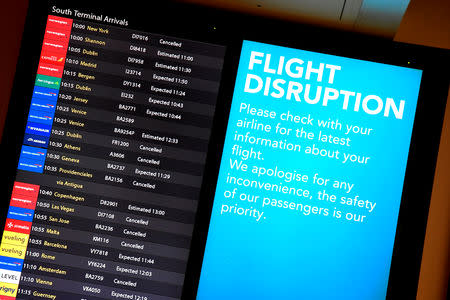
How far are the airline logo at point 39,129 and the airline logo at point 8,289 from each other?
733 mm

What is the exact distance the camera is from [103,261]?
2807mm

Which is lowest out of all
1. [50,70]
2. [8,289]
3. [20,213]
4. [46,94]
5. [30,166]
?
[8,289]

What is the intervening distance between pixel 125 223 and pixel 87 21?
102 centimetres

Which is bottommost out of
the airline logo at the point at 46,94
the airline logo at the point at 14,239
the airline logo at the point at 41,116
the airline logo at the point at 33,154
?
the airline logo at the point at 14,239

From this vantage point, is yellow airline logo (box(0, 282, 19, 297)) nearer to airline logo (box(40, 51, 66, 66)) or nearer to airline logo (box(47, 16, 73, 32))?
airline logo (box(40, 51, 66, 66))

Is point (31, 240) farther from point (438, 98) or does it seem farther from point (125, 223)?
point (438, 98)

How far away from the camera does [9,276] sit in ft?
9.21

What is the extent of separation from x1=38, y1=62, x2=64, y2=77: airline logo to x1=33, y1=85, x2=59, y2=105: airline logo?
0.26 feet

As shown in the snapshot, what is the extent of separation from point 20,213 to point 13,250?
0.18 meters

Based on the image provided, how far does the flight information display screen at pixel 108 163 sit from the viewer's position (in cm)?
280

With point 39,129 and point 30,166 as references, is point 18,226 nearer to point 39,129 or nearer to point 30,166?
point 30,166

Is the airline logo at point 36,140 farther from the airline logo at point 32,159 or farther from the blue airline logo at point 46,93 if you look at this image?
the blue airline logo at point 46,93

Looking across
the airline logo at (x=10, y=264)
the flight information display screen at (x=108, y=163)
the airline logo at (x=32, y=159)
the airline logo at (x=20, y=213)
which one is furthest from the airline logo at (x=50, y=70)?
the airline logo at (x=10, y=264)

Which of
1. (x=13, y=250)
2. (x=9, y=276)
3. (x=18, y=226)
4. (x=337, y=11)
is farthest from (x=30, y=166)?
(x=337, y=11)
